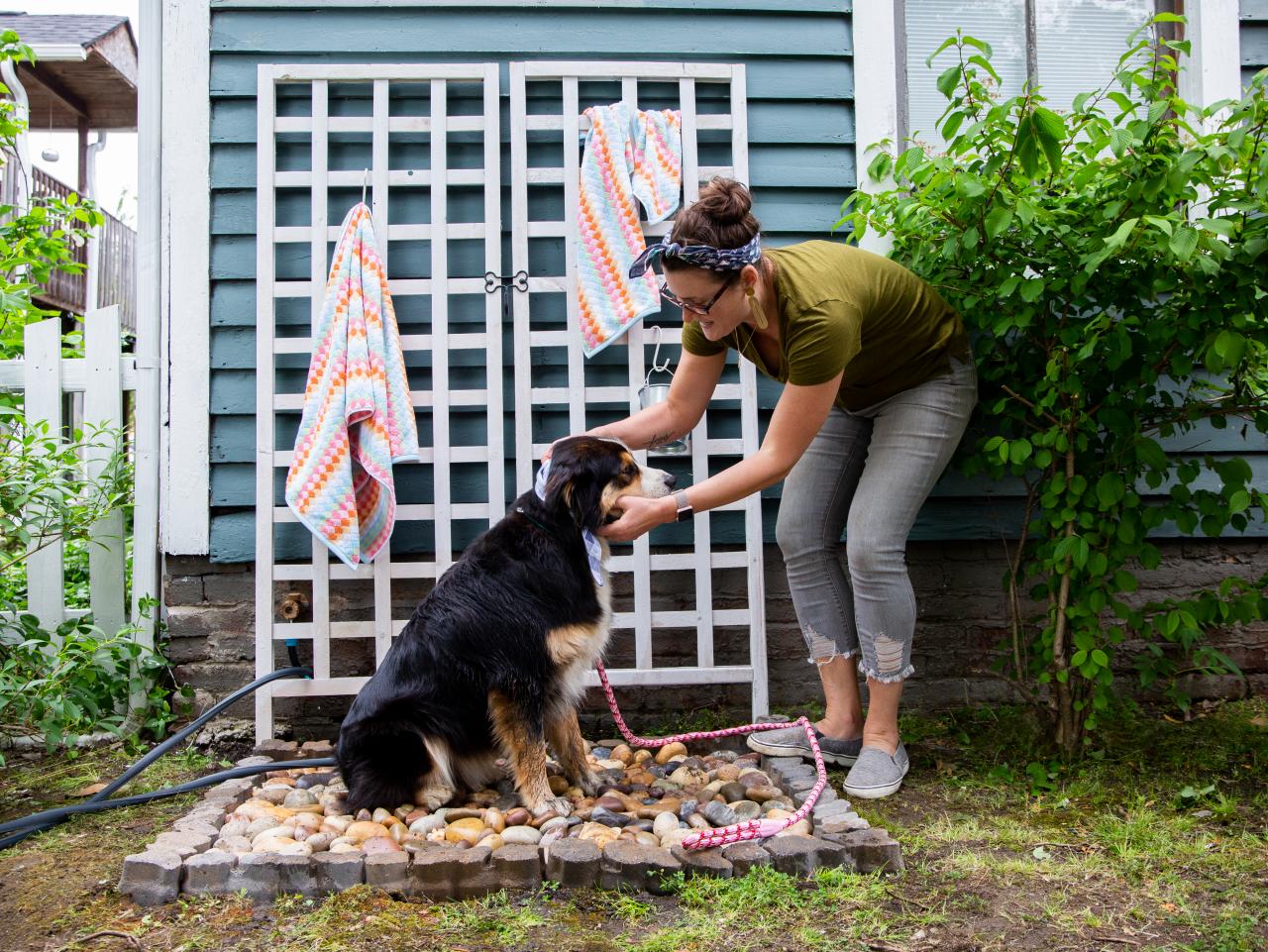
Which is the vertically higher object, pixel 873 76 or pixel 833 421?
pixel 873 76

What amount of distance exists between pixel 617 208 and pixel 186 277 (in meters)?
1.74

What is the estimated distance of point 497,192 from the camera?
3.67 metres

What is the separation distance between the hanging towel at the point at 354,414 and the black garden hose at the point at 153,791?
55 centimetres

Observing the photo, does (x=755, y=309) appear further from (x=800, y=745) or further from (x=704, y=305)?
(x=800, y=745)

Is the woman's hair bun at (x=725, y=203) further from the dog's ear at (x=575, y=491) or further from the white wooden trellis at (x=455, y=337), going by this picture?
the white wooden trellis at (x=455, y=337)

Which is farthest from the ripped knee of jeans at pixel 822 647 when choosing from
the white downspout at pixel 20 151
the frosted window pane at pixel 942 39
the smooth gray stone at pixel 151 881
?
the white downspout at pixel 20 151

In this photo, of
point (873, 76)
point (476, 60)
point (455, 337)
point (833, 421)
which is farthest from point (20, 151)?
point (833, 421)

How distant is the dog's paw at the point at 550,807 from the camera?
2.62 metres

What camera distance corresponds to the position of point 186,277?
3.70m

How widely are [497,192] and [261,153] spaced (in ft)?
3.02

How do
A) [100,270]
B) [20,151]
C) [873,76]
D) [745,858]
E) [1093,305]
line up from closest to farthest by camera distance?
1. [745,858]
2. [1093,305]
3. [873,76]
4. [20,151]
5. [100,270]

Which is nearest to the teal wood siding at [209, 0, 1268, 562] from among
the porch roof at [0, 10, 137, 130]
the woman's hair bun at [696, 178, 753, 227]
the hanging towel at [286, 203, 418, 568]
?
the hanging towel at [286, 203, 418, 568]

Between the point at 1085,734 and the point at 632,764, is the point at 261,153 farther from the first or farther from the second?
the point at 1085,734

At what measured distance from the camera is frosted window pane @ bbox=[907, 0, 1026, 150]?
13.2 ft
